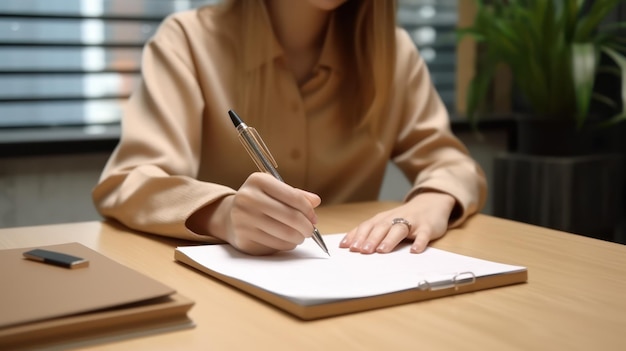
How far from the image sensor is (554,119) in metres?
2.06

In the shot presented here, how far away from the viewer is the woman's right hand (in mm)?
833

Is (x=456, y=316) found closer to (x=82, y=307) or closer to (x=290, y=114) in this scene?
(x=82, y=307)

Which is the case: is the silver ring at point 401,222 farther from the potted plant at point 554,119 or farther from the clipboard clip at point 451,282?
the potted plant at point 554,119

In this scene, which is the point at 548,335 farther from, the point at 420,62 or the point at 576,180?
the point at 576,180

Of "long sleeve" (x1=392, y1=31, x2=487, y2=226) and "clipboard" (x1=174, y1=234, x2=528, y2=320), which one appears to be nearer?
"clipboard" (x1=174, y1=234, x2=528, y2=320)

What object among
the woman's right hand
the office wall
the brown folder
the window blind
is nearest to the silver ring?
the woman's right hand

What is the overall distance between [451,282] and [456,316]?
0.07m

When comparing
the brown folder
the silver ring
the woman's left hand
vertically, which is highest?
the brown folder

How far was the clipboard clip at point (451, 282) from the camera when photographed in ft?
2.33

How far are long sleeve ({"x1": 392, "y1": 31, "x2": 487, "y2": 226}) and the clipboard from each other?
1.13ft

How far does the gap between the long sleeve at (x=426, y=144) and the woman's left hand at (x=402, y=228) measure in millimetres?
124

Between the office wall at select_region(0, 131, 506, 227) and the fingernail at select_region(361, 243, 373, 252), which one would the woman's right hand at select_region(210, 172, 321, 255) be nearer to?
the fingernail at select_region(361, 243, 373, 252)

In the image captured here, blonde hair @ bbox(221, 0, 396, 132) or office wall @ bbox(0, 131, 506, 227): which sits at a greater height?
blonde hair @ bbox(221, 0, 396, 132)

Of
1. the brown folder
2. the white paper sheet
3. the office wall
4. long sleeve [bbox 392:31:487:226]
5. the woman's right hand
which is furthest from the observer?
the office wall
